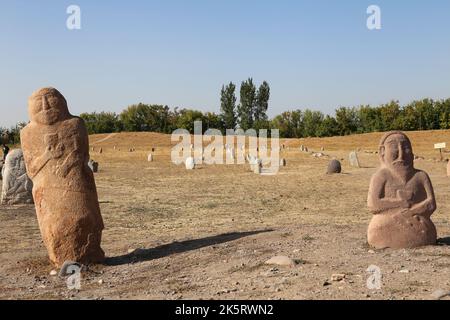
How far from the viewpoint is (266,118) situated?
91.7 metres

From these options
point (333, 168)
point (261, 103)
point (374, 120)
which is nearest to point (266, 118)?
point (261, 103)

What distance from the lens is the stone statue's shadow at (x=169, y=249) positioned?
9312mm

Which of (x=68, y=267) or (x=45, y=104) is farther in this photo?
(x=45, y=104)

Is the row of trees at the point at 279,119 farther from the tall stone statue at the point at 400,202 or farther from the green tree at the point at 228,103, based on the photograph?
the tall stone statue at the point at 400,202

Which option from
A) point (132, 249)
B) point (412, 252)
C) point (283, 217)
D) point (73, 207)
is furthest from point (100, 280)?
point (283, 217)

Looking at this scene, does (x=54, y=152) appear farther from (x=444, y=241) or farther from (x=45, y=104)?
(x=444, y=241)

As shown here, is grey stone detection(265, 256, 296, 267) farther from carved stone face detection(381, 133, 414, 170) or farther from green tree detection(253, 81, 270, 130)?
green tree detection(253, 81, 270, 130)

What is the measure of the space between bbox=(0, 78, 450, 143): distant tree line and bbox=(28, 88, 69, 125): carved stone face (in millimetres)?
66060

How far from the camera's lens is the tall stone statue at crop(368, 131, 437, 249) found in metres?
8.98

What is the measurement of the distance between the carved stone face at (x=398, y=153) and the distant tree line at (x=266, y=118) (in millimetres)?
68021

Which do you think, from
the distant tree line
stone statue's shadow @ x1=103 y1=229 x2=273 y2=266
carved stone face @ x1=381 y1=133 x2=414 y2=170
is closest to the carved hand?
stone statue's shadow @ x1=103 y1=229 x2=273 y2=266

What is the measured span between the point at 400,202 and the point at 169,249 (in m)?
4.11

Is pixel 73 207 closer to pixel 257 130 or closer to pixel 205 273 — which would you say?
pixel 205 273
